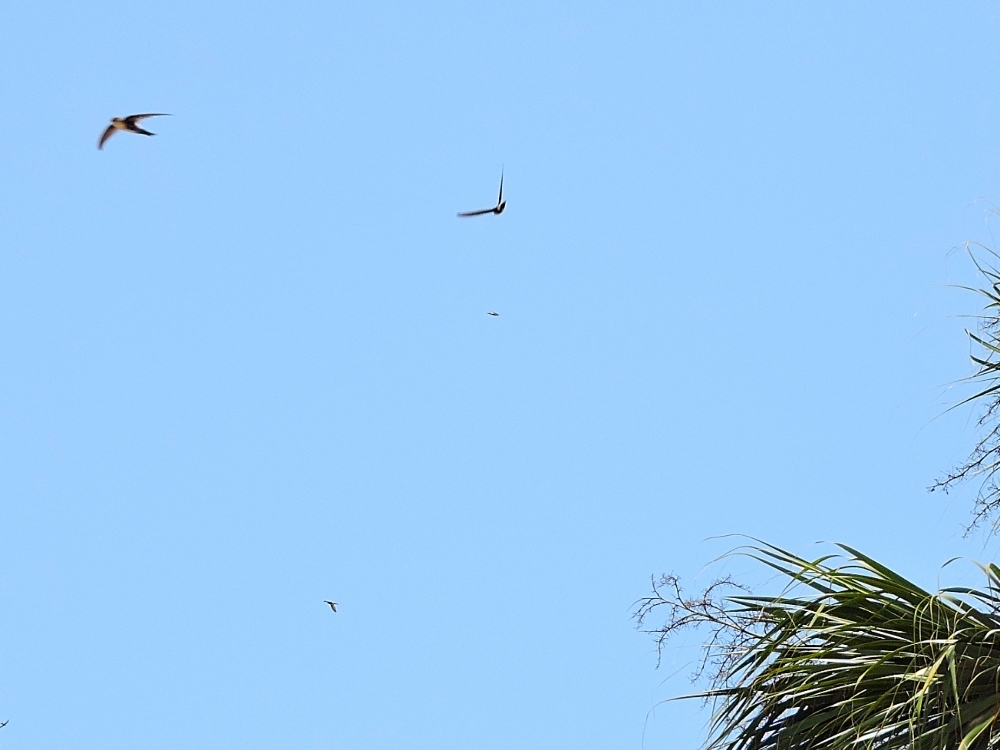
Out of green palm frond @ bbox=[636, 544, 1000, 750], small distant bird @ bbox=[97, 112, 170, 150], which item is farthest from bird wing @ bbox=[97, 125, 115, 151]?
green palm frond @ bbox=[636, 544, 1000, 750]

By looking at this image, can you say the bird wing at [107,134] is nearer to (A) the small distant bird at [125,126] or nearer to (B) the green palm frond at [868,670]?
(A) the small distant bird at [125,126]

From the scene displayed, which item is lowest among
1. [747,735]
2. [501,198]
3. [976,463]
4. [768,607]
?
[747,735]

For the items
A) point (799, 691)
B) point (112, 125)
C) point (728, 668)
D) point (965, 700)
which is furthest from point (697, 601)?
point (112, 125)

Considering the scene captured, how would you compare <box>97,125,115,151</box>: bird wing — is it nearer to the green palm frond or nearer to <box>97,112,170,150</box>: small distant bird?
<box>97,112,170,150</box>: small distant bird

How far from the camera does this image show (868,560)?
4418 mm

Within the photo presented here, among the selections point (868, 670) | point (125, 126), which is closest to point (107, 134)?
point (125, 126)

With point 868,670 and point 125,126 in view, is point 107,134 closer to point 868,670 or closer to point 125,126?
point 125,126

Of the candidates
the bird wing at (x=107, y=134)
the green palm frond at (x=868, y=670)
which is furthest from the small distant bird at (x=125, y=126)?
the green palm frond at (x=868, y=670)

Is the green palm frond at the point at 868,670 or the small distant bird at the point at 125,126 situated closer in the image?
the green palm frond at the point at 868,670

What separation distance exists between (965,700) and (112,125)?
5.62m

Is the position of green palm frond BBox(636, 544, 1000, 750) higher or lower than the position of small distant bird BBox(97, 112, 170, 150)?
lower

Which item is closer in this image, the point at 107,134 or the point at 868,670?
the point at 868,670

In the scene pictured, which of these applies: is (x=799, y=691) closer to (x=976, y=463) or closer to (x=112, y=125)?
(x=976, y=463)

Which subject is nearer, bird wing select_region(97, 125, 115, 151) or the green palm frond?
the green palm frond
